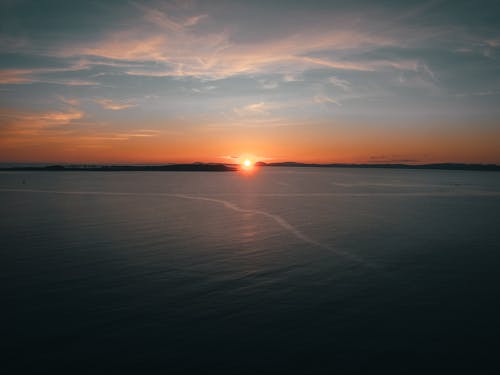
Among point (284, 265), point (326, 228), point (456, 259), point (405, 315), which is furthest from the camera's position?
point (326, 228)

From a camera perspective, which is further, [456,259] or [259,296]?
[456,259]

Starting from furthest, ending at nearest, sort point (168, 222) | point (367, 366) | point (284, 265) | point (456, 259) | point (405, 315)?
point (168, 222)
point (456, 259)
point (284, 265)
point (405, 315)
point (367, 366)

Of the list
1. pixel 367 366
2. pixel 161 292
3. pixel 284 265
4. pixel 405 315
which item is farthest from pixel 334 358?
pixel 284 265

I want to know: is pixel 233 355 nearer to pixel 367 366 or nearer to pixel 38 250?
pixel 367 366

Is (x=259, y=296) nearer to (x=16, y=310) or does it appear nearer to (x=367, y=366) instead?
(x=367, y=366)

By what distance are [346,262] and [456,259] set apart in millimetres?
9186

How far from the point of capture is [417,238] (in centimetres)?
3641

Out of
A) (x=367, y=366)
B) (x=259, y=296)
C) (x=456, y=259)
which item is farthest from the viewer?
(x=456, y=259)

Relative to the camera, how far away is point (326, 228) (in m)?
42.3

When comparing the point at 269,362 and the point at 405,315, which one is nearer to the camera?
the point at 269,362

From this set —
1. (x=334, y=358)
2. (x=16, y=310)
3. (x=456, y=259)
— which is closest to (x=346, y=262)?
(x=456, y=259)

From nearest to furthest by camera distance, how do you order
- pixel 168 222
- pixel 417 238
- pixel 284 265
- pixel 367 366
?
pixel 367 366, pixel 284 265, pixel 417 238, pixel 168 222

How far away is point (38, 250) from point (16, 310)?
551 inches

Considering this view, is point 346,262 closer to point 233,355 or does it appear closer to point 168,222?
point 233,355
